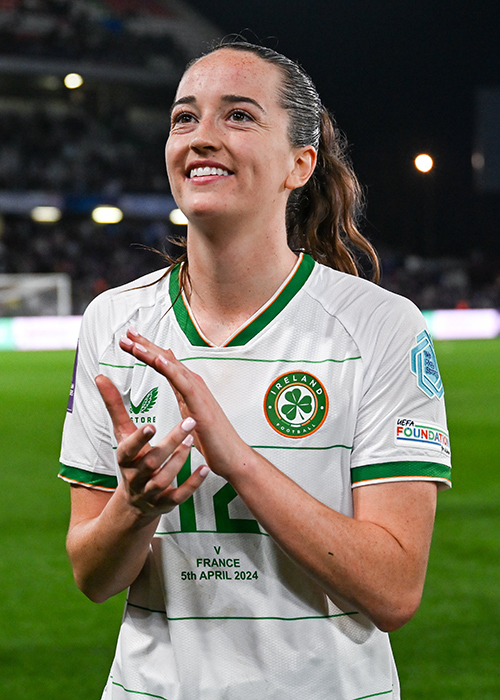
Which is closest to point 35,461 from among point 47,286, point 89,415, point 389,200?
point 89,415

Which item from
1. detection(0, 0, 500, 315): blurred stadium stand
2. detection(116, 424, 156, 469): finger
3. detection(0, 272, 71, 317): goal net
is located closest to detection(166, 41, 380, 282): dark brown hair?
detection(116, 424, 156, 469): finger

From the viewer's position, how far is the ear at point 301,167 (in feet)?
5.16

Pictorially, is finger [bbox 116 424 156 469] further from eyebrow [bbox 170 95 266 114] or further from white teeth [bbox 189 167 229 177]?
eyebrow [bbox 170 95 266 114]

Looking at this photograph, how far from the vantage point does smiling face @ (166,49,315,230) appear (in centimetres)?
139

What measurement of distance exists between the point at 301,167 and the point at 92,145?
28.1 m

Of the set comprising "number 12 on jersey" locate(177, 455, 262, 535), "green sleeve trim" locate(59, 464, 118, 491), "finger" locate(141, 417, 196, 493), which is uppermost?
"finger" locate(141, 417, 196, 493)

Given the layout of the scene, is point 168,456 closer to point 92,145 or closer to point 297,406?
point 297,406

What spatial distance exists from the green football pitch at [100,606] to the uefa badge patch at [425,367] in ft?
6.25

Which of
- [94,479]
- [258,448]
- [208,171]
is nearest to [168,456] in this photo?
Answer: [258,448]

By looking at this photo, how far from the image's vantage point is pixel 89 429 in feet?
4.99

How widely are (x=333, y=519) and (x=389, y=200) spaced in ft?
116

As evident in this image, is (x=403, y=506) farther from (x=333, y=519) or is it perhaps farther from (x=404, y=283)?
(x=404, y=283)

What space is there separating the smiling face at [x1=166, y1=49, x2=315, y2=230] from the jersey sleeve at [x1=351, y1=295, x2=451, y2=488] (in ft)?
1.04

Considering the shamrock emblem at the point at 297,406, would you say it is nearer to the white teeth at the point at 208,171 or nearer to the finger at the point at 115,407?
the finger at the point at 115,407
